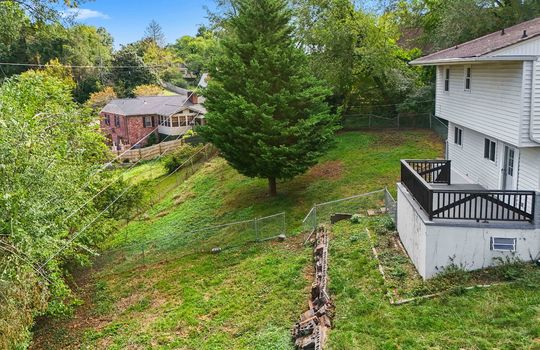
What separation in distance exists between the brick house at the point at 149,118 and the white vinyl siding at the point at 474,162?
104ft

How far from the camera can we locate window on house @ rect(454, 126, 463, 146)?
17453mm

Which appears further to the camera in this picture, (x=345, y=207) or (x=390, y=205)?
(x=345, y=207)

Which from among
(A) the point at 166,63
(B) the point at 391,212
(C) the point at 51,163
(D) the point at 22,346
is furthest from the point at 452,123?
(A) the point at 166,63

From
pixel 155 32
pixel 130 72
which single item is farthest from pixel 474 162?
pixel 155 32

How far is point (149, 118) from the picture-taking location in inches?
1930

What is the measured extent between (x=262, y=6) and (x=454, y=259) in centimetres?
1459

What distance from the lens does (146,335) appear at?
12289mm

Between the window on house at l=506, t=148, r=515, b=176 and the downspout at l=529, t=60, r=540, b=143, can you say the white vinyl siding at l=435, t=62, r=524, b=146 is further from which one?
the window on house at l=506, t=148, r=515, b=176

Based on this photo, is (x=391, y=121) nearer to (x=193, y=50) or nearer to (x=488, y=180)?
(x=488, y=180)

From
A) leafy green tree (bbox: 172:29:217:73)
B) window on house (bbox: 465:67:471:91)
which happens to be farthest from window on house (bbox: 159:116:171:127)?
window on house (bbox: 465:67:471:91)

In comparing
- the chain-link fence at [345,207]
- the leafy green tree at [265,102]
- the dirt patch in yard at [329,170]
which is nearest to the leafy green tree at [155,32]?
the dirt patch in yard at [329,170]

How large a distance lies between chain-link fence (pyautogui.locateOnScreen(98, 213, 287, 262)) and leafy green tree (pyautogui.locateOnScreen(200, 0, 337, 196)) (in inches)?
113

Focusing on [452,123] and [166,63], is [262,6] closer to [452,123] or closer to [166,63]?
[452,123]

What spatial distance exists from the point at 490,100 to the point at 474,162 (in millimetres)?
3226
